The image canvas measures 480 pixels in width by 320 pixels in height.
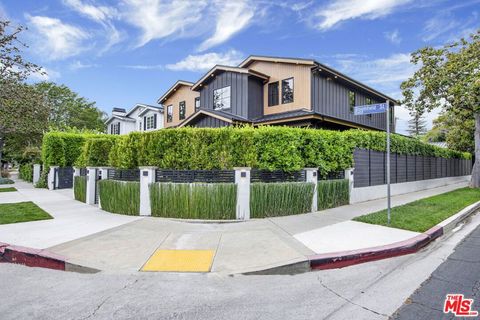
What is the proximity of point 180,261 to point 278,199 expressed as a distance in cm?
405

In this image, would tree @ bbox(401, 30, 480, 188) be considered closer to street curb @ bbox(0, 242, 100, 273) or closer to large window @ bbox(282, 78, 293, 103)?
large window @ bbox(282, 78, 293, 103)

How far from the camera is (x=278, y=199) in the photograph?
813 cm

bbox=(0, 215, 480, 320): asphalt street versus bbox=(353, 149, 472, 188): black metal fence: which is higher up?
bbox=(353, 149, 472, 188): black metal fence

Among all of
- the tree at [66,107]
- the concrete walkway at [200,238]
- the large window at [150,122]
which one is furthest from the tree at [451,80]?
the tree at [66,107]

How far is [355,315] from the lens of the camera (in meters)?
3.09

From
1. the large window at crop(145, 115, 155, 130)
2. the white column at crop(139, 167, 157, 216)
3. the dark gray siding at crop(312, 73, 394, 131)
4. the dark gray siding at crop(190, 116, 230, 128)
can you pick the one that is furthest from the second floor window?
the white column at crop(139, 167, 157, 216)

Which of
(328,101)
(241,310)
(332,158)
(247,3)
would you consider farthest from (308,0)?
(241,310)

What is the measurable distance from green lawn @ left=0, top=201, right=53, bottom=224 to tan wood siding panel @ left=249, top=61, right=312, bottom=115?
43.3 feet

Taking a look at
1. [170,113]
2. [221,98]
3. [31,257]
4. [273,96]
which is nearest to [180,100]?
[170,113]

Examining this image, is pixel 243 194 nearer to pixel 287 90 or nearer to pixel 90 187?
pixel 90 187

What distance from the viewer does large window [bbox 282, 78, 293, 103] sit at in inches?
677

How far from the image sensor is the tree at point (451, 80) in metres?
16.5

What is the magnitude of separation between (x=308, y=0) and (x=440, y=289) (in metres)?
13.3

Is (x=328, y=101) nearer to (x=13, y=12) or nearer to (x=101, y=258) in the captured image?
(x=101, y=258)
